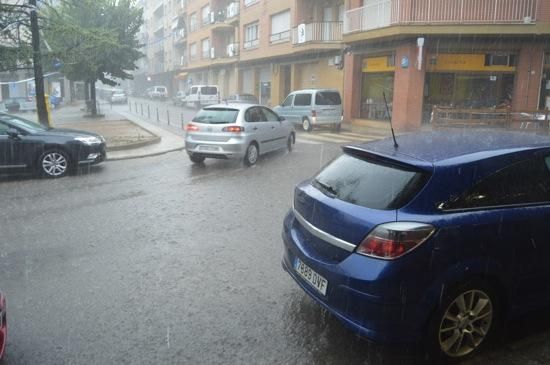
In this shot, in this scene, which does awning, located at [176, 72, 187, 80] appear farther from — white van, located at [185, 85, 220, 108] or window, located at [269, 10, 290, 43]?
window, located at [269, 10, 290, 43]

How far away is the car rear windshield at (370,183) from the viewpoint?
3.34 m

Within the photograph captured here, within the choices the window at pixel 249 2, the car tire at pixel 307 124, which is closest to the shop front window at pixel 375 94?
the car tire at pixel 307 124

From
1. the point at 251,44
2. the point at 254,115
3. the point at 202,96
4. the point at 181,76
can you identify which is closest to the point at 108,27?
the point at 251,44

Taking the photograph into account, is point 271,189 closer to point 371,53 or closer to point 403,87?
point 403,87

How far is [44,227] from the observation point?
6.69 metres

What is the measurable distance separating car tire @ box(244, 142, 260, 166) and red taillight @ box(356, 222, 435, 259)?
8708 mm

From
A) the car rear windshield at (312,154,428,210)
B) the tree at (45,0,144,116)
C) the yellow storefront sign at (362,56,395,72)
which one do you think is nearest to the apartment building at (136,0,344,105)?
the yellow storefront sign at (362,56,395,72)

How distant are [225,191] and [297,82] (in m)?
22.8

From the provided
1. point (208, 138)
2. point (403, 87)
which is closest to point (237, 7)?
point (403, 87)

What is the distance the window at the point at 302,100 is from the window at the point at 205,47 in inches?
1149

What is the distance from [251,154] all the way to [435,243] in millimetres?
9070

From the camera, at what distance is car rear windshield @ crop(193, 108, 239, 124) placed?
38.2 ft

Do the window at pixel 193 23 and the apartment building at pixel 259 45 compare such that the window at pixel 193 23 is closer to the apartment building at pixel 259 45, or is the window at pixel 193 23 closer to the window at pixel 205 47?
the apartment building at pixel 259 45

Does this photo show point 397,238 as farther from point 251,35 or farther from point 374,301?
point 251,35
